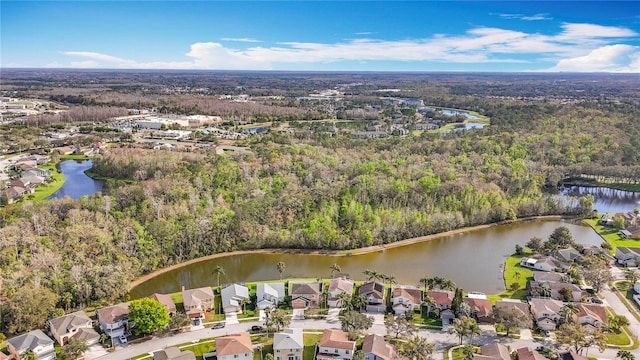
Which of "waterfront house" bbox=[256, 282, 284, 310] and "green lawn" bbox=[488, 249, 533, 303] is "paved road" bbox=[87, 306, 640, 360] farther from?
"green lawn" bbox=[488, 249, 533, 303]

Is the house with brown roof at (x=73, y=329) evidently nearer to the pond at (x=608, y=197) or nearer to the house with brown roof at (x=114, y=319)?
the house with brown roof at (x=114, y=319)

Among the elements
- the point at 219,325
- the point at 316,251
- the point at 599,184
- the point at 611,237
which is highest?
the point at 599,184

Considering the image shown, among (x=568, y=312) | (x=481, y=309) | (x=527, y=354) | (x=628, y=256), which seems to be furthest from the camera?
(x=628, y=256)

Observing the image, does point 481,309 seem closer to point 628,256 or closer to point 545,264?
point 545,264

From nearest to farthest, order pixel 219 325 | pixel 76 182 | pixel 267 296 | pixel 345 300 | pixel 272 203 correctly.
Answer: pixel 219 325, pixel 345 300, pixel 267 296, pixel 272 203, pixel 76 182

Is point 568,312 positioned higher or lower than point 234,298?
higher

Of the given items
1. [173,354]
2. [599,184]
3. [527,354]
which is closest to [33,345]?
[173,354]

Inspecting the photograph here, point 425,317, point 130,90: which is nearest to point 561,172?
point 425,317

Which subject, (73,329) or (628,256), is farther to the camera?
(628,256)
